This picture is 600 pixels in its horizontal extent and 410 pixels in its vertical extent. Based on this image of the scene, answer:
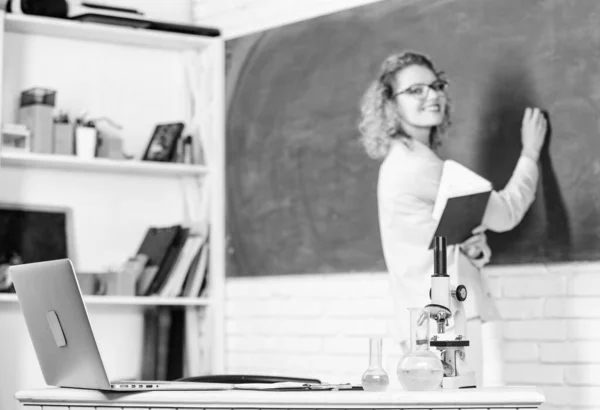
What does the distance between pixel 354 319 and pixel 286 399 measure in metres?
2.33

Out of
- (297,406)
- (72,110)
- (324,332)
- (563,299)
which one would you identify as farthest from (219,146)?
(297,406)

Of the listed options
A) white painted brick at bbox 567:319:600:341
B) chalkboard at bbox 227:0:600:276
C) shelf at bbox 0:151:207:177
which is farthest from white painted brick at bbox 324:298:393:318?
shelf at bbox 0:151:207:177

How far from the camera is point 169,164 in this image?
15.4ft

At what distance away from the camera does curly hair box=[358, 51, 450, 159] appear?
363 centimetres

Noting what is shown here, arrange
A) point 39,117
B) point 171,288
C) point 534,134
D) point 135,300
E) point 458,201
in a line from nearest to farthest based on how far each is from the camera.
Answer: point 458,201
point 534,134
point 39,117
point 135,300
point 171,288

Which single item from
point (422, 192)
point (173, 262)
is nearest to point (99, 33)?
point (173, 262)

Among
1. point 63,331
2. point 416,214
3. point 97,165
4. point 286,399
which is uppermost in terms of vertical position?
point 97,165

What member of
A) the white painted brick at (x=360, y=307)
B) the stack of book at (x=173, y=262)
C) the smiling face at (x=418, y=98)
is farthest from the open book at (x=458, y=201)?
the stack of book at (x=173, y=262)

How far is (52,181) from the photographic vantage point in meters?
4.56

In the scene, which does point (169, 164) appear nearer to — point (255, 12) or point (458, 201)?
point (255, 12)

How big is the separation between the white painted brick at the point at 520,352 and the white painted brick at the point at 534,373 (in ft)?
0.07

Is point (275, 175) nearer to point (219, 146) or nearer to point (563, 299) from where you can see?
point (219, 146)

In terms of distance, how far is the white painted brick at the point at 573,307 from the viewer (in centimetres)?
343

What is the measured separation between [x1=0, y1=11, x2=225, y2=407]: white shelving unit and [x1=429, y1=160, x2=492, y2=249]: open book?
1.64m
